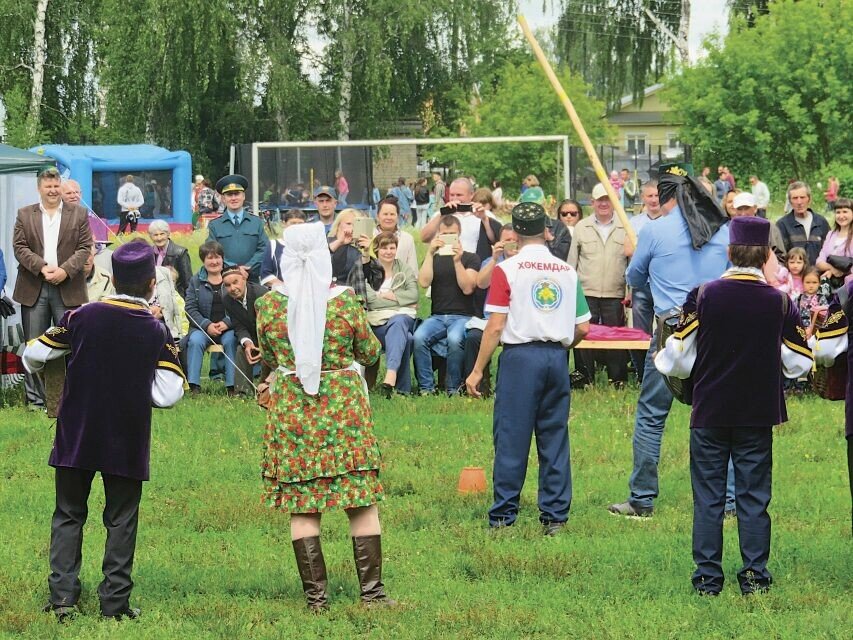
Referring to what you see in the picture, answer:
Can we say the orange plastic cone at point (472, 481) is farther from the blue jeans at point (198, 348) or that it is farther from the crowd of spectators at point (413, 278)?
the blue jeans at point (198, 348)

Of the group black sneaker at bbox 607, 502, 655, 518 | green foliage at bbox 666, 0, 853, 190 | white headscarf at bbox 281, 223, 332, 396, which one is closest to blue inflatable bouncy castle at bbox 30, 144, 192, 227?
green foliage at bbox 666, 0, 853, 190

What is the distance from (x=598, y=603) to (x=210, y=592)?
1877 mm

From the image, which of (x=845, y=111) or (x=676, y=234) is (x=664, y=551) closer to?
(x=676, y=234)

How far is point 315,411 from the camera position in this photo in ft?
20.8

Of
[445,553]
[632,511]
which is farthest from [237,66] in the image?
[445,553]

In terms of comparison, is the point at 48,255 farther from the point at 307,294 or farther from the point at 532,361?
the point at 307,294

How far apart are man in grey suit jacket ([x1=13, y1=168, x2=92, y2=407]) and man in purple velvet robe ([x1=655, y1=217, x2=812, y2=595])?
6.79 m

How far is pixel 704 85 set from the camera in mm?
38406

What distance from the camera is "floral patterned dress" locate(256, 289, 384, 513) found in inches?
250

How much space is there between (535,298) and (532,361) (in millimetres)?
358

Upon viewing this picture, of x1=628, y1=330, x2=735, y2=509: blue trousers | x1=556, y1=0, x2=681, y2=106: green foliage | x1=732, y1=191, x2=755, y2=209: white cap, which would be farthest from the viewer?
x1=556, y1=0, x2=681, y2=106: green foliage

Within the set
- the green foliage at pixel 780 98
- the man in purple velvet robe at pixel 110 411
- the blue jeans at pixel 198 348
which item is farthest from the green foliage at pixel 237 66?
the man in purple velvet robe at pixel 110 411

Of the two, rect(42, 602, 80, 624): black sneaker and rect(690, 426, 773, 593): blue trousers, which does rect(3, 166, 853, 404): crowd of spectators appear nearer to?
rect(690, 426, 773, 593): blue trousers

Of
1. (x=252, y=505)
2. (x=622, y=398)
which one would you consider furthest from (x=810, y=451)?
(x=252, y=505)
